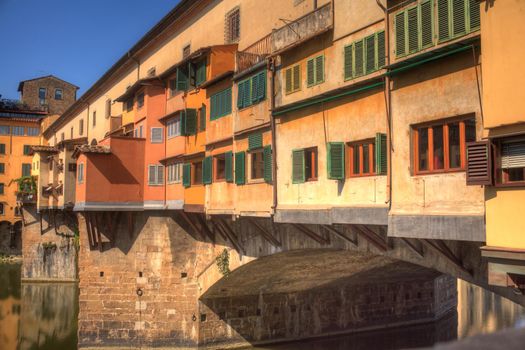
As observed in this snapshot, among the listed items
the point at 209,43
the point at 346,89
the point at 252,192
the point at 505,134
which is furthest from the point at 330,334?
the point at 505,134

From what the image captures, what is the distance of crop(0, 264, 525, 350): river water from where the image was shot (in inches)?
1028

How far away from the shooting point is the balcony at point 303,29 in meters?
12.8

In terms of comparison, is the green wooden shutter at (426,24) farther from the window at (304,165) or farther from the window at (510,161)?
the window at (304,165)

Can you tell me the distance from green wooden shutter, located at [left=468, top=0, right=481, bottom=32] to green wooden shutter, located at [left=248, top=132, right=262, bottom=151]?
25.9ft

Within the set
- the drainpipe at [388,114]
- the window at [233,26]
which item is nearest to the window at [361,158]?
the drainpipe at [388,114]

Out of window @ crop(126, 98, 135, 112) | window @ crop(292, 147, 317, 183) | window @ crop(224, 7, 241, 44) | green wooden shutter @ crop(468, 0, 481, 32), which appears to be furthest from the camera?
window @ crop(126, 98, 135, 112)

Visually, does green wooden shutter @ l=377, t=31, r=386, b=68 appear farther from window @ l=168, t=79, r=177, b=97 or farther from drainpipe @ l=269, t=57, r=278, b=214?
window @ l=168, t=79, r=177, b=97

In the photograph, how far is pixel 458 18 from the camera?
29.5ft

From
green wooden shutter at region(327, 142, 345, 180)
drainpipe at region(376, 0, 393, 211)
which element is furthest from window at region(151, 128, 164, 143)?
drainpipe at region(376, 0, 393, 211)

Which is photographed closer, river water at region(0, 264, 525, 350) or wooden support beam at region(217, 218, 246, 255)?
wooden support beam at region(217, 218, 246, 255)

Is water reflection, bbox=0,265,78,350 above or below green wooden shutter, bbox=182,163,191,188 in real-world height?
below

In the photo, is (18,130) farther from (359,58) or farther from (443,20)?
(443,20)

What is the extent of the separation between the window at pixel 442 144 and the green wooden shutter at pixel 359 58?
2.24 metres

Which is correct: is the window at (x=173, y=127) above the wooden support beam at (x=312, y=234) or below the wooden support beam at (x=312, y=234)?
above
